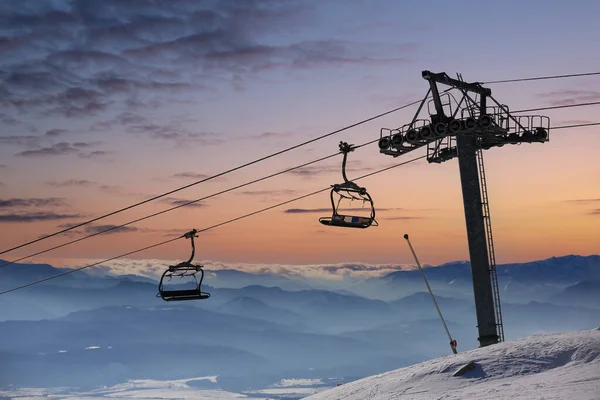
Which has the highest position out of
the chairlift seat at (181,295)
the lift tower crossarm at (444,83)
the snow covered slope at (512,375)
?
the lift tower crossarm at (444,83)

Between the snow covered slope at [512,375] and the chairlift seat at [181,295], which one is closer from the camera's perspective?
the snow covered slope at [512,375]

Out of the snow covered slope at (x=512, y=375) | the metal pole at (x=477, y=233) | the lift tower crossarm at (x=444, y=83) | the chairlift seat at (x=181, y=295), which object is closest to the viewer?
the snow covered slope at (x=512, y=375)

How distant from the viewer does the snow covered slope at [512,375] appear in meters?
26.5

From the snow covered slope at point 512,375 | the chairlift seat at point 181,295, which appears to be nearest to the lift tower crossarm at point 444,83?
A: the snow covered slope at point 512,375

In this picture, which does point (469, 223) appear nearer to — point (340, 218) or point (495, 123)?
point (495, 123)

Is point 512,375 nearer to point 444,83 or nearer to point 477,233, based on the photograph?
point 477,233

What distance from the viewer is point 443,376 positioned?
3123cm

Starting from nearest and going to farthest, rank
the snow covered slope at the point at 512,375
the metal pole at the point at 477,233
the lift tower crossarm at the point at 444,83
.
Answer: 1. the snow covered slope at the point at 512,375
2. the metal pole at the point at 477,233
3. the lift tower crossarm at the point at 444,83

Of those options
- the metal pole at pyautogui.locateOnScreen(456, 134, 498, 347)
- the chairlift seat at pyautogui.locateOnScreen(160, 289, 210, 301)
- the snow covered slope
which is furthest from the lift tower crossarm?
the chairlift seat at pyautogui.locateOnScreen(160, 289, 210, 301)

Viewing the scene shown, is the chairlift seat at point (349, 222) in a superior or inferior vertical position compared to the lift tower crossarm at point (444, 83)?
inferior

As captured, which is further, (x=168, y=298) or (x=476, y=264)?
(x=476, y=264)

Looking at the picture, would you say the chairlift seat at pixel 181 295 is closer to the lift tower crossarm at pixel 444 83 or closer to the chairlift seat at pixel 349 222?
the chairlift seat at pixel 349 222

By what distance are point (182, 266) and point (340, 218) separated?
280 inches

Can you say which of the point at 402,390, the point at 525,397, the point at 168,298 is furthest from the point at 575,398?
the point at 168,298
